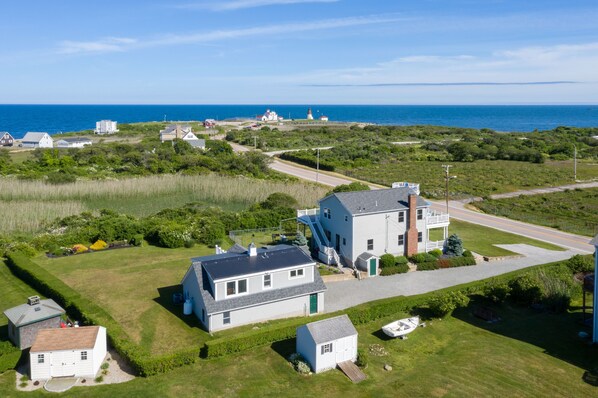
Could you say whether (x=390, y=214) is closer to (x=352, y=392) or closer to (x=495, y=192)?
(x=352, y=392)

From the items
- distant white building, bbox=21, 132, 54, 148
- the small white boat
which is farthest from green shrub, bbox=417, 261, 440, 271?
distant white building, bbox=21, 132, 54, 148

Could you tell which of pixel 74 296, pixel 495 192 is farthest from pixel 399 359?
pixel 495 192

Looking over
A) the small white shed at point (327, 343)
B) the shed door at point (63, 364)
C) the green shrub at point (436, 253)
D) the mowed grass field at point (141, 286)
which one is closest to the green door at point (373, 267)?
the green shrub at point (436, 253)

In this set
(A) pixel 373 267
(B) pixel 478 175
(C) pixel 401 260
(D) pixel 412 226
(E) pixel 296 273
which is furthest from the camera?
(B) pixel 478 175

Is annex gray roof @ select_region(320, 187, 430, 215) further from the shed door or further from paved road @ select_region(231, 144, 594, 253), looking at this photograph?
the shed door

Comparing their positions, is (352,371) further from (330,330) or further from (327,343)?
(330,330)

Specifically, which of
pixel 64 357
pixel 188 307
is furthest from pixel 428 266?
pixel 64 357
